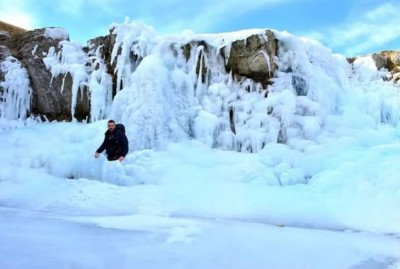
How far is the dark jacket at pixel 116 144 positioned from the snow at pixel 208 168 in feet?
0.70

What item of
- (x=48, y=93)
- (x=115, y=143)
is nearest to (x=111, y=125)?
(x=115, y=143)

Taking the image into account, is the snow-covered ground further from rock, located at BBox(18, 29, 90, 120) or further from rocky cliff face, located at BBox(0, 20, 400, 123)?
rocky cliff face, located at BBox(0, 20, 400, 123)

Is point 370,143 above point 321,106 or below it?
below

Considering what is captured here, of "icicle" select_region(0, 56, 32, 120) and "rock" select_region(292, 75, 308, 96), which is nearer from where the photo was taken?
"rock" select_region(292, 75, 308, 96)

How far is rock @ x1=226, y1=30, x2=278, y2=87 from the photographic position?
35.9 feet

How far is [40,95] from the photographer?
38.6 feet

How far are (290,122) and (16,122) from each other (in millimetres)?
6658

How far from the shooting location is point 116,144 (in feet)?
28.5

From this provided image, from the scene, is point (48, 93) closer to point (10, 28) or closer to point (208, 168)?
point (10, 28)

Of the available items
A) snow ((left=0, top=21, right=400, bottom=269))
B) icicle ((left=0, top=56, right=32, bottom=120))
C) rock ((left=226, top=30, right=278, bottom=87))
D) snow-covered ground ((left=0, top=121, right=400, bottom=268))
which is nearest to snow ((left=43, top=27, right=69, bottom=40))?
snow ((left=0, top=21, right=400, bottom=269))

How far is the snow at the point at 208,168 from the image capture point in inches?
178

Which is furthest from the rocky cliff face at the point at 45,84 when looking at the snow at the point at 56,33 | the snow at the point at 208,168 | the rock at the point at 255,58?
the rock at the point at 255,58

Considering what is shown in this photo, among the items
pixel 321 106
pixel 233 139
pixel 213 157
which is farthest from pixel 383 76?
pixel 213 157

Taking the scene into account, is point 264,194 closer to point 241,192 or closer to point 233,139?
point 241,192
